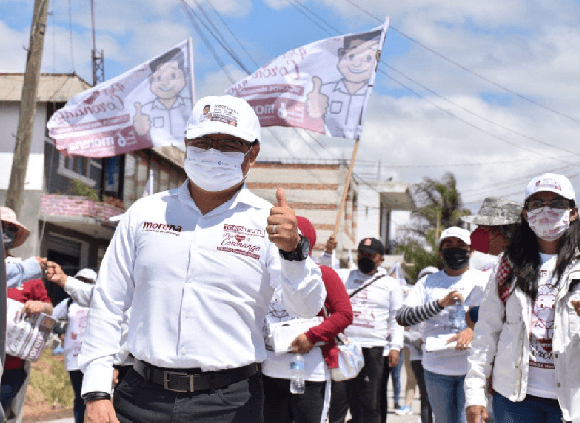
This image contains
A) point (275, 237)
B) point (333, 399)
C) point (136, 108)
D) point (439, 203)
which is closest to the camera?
point (275, 237)

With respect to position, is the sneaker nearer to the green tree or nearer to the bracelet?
the bracelet

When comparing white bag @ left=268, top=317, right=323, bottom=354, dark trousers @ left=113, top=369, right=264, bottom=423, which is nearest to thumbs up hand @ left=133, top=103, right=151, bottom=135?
white bag @ left=268, top=317, right=323, bottom=354

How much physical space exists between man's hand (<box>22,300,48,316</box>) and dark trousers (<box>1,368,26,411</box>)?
1.51ft

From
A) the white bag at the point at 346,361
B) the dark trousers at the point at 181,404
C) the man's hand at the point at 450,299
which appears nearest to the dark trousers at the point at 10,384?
the white bag at the point at 346,361

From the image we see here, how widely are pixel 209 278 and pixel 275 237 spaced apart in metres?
0.48

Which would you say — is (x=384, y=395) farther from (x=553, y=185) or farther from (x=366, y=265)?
(x=553, y=185)

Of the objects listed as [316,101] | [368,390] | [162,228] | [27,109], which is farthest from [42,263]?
[27,109]

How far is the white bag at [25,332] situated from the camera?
7.24 meters

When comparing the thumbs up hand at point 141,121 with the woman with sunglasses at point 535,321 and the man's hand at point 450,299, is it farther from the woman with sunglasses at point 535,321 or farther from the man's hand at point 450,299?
the woman with sunglasses at point 535,321

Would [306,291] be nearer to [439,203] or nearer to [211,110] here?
[211,110]

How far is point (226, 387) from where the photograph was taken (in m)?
3.95

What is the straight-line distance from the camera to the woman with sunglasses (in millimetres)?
4641

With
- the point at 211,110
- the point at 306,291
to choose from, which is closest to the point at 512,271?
the point at 306,291

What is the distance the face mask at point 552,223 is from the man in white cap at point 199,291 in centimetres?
163
